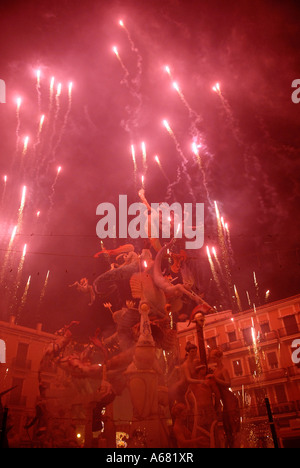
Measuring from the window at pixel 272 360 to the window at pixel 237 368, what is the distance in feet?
8.52

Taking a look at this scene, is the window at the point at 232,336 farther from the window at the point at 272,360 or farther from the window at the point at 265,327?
the window at the point at 272,360

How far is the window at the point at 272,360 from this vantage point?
30233 millimetres

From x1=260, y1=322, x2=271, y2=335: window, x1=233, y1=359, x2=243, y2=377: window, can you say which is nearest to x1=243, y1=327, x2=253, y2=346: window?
x1=260, y1=322, x2=271, y2=335: window

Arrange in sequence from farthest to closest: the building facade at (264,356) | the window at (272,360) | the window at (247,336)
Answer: the window at (247,336), the window at (272,360), the building facade at (264,356)

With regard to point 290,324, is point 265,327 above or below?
above

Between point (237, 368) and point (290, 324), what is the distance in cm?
605

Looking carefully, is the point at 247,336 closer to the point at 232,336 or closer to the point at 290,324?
the point at 232,336

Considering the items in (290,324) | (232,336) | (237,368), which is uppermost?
(232,336)

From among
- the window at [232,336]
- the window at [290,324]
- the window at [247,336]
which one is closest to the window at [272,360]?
the window at [247,336]

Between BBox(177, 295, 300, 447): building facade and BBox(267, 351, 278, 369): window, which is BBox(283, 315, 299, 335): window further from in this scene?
BBox(267, 351, 278, 369): window

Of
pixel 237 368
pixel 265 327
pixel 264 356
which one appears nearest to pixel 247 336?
pixel 265 327

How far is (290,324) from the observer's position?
30.8m

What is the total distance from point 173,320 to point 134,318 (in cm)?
251
